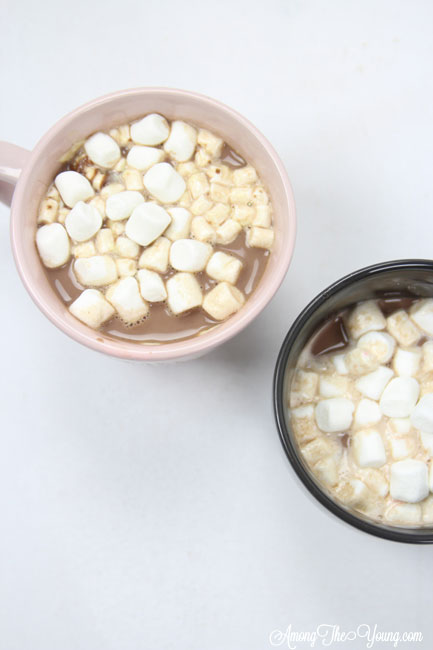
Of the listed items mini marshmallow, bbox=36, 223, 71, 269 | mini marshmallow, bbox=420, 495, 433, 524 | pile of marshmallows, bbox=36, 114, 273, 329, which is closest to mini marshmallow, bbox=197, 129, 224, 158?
pile of marshmallows, bbox=36, 114, 273, 329

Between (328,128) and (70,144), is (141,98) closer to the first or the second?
(70,144)

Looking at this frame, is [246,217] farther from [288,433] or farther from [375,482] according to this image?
[375,482]

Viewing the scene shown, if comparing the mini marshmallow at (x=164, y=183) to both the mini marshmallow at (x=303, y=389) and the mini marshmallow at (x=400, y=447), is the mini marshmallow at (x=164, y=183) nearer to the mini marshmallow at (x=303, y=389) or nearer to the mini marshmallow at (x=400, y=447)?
the mini marshmallow at (x=303, y=389)

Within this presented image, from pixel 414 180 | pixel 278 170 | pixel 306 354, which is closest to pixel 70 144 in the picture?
pixel 278 170

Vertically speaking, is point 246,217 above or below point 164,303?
above

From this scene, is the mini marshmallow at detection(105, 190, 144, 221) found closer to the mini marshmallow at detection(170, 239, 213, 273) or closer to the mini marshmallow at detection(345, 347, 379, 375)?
the mini marshmallow at detection(170, 239, 213, 273)

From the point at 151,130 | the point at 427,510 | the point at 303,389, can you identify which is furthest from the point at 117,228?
the point at 427,510

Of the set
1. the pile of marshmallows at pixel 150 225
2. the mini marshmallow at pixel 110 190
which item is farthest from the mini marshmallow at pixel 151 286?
the mini marshmallow at pixel 110 190
